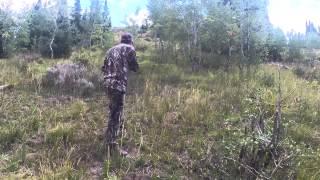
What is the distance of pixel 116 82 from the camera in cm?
Result: 820

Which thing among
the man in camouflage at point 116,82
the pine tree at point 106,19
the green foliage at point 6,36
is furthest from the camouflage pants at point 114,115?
the pine tree at point 106,19

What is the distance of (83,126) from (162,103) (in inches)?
77.7

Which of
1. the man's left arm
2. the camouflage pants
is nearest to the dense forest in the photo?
the camouflage pants

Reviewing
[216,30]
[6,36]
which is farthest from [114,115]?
[6,36]

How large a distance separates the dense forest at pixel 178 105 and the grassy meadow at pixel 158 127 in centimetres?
2

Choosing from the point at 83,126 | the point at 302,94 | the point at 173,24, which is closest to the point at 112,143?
the point at 83,126

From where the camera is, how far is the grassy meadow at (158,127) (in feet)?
24.0

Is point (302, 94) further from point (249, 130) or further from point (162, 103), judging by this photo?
point (249, 130)

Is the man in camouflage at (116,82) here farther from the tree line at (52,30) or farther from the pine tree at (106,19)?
the pine tree at (106,19)

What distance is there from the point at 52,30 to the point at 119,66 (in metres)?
15.7

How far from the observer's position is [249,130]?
7293mm

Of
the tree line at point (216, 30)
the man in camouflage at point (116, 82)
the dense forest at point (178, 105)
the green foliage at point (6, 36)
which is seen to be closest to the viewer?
the dense forest at point (178, 105)

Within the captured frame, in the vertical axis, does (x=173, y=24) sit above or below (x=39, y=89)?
above

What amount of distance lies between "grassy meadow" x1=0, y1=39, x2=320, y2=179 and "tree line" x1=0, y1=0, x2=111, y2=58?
647 cm
